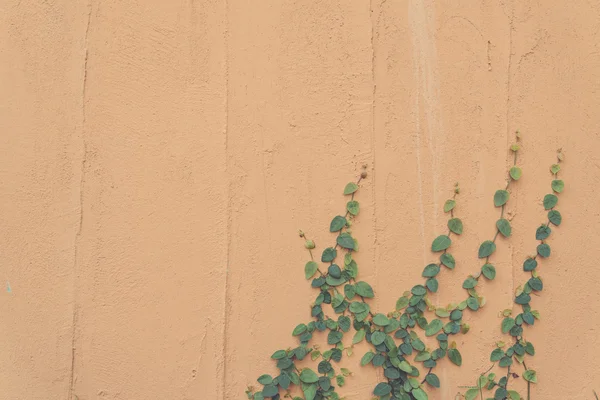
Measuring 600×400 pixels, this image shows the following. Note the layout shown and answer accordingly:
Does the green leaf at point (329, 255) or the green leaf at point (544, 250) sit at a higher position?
the green leaf at point (544, 250)

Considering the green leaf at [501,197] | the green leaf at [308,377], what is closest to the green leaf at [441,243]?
the green leaf at [501,197]

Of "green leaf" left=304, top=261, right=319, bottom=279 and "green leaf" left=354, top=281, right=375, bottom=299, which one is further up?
"green leaf" left=304, top=261, right=319, bottom=279

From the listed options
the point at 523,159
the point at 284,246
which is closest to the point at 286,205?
the point at 284,246

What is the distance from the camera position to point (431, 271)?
2.48 meters

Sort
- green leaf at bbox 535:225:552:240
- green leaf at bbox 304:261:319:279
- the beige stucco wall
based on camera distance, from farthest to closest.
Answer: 1. green leaf at bbox 535:225:552:240
2. green leaf at bbox 304:261:319:279
3. the beige stucco wall

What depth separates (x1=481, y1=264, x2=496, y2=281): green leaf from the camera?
2502 mm

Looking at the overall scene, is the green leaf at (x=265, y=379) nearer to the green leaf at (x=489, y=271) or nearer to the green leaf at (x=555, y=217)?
the green leaf at (x=489, y=271)

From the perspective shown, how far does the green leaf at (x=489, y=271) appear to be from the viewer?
2502 mm

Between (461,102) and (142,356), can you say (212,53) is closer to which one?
(461,102)

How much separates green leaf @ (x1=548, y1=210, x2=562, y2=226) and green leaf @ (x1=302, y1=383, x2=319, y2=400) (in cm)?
101

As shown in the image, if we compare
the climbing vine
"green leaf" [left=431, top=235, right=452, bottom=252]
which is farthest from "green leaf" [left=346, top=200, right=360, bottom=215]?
"green leaf" [left=431, top=235, right=452, bottom=252]

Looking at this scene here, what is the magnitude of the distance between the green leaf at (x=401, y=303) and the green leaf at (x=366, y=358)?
7.0 inches

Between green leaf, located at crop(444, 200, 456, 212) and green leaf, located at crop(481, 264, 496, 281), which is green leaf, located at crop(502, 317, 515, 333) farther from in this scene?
green leaf, located at crop(444, 200, 456, 212)

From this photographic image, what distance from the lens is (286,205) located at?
244 centimetres
